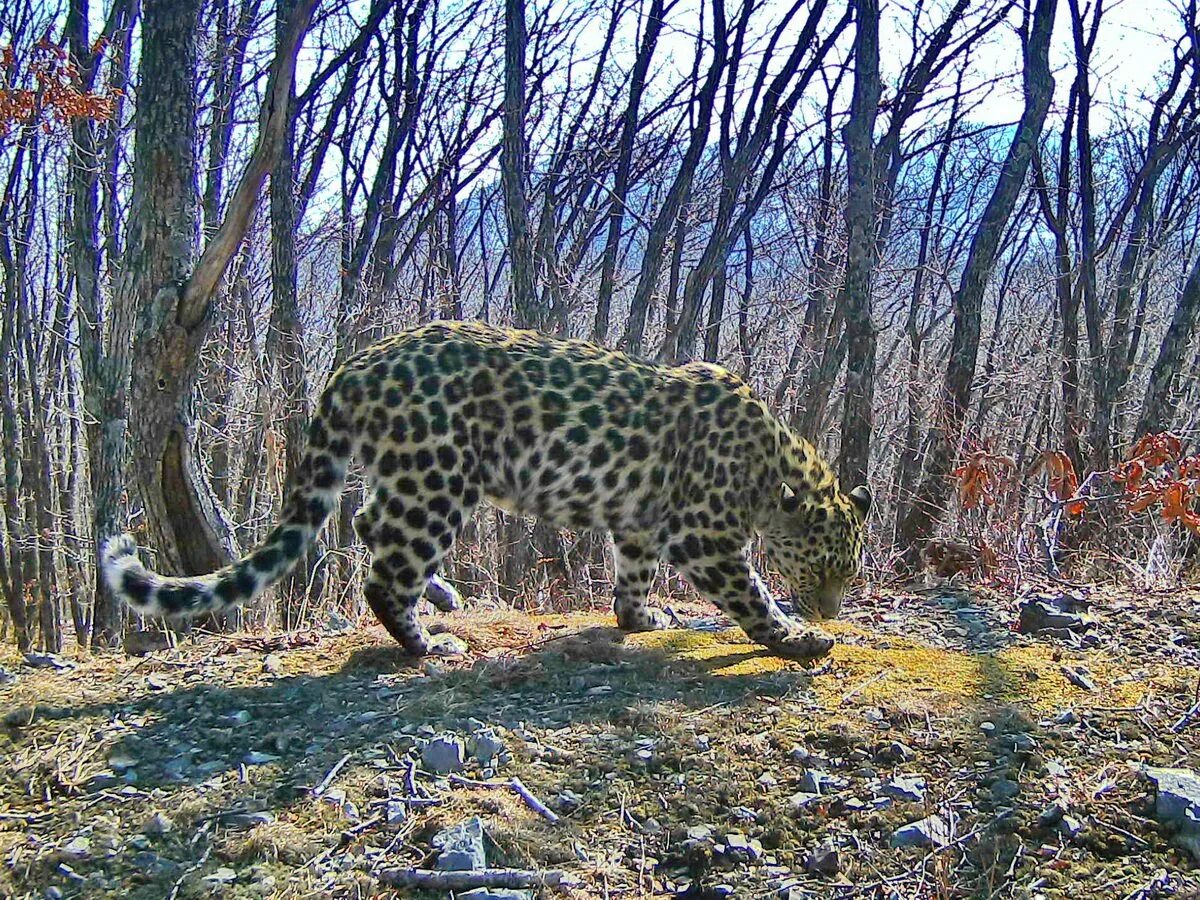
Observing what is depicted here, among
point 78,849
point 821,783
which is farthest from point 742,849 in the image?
point 78,849

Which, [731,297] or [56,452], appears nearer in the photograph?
[56,452]

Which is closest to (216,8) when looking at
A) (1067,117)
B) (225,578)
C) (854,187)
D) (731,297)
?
(854,187)

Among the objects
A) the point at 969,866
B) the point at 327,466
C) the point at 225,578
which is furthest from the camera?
the point at 327,466

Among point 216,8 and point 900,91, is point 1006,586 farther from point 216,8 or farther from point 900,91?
point 900,91

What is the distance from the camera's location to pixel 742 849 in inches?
125

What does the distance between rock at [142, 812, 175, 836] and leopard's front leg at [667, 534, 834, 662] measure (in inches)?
117

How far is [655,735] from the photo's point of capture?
12.9 feet

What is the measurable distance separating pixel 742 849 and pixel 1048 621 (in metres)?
2.93

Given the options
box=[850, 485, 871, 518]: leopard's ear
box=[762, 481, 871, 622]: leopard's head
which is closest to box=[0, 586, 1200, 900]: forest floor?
box=[762, 481, 871, 622]: leopard's head

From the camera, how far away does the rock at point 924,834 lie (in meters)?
3.14

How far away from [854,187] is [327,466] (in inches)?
268

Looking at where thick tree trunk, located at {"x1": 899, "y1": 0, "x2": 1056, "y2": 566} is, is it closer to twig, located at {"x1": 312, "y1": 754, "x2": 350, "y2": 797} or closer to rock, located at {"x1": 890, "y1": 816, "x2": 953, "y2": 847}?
rock, located at {"x1": 890, "y1": 816, "x2": 953, "y2": 847}

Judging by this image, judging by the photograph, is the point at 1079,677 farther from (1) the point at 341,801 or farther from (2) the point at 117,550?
(2) the point at 117,550

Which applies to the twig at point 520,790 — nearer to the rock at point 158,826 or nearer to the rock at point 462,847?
the rock at point 462,847
